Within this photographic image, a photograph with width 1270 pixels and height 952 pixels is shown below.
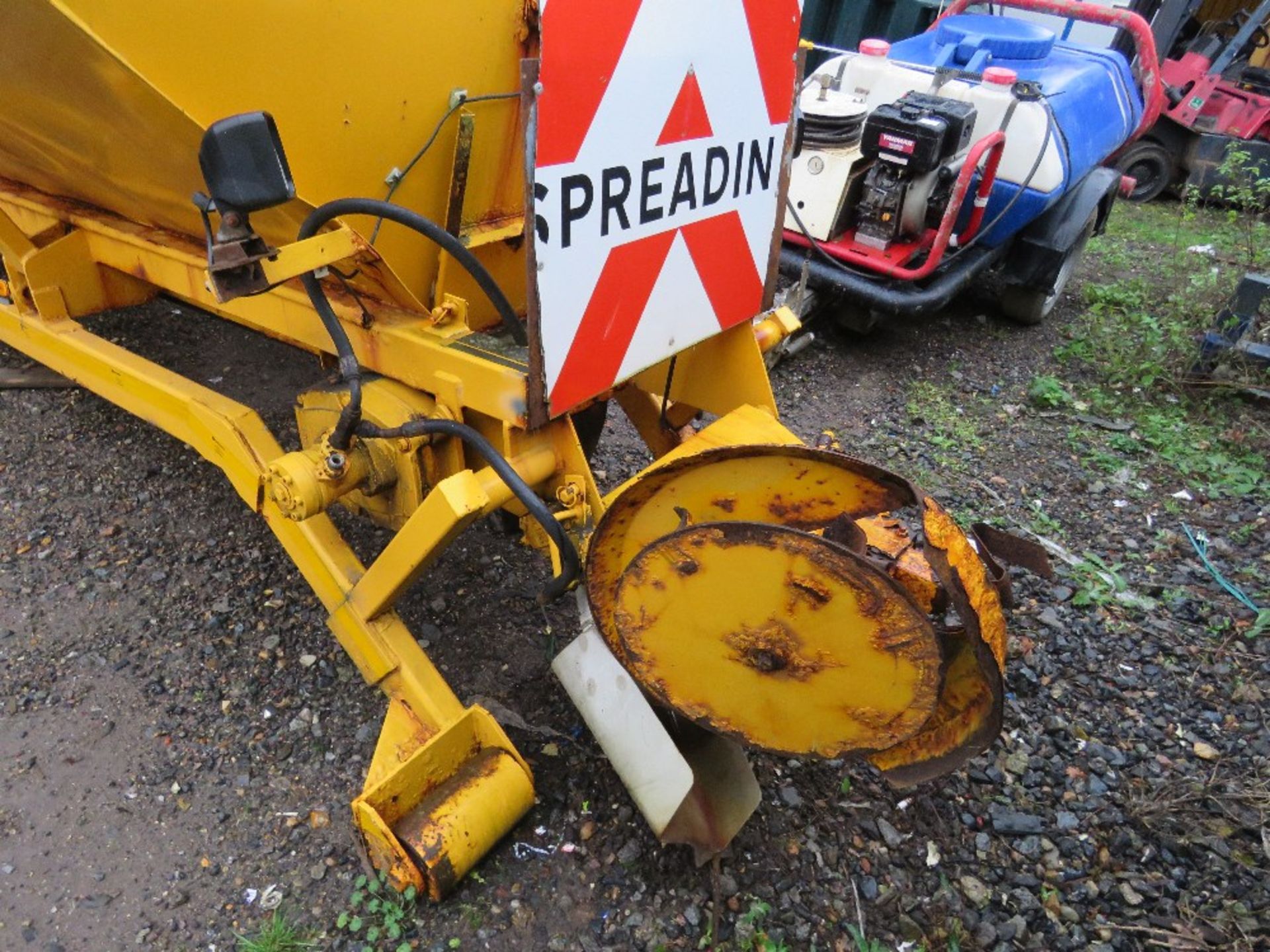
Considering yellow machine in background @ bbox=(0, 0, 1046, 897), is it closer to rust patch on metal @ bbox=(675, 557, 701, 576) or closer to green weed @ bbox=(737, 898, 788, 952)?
rust patch on metal @ bbox=(675, 557, 701, 576)

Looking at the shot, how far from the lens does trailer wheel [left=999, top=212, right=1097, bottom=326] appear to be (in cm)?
492

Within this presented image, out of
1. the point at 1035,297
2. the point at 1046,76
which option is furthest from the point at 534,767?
the point at 1046,76

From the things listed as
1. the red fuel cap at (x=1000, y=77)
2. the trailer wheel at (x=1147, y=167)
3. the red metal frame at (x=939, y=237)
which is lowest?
A: the trailer wheel at (x=1147, y=167)

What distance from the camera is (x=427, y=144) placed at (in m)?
1.71

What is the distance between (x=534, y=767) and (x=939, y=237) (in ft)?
9.89

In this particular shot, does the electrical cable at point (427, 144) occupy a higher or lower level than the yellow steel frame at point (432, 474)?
higher

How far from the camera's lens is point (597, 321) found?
5.86 feet

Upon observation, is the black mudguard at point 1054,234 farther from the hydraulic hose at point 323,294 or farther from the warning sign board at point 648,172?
the hydraulic hose at point 323,294

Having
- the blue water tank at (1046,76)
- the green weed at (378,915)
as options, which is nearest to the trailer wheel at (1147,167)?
the blue water tank at (1046,76)

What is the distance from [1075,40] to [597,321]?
5.41m

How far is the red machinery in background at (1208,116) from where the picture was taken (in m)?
7.45

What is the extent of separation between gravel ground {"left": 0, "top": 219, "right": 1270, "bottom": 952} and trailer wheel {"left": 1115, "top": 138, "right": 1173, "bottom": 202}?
595 cm

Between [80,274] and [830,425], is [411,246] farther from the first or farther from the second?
[830,425]

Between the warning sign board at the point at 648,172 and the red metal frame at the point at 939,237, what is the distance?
2073 mm
